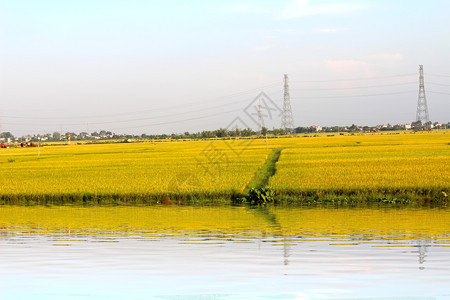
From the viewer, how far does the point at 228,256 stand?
13828mm

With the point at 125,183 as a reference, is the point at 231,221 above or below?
below

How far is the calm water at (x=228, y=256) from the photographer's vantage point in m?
9.91

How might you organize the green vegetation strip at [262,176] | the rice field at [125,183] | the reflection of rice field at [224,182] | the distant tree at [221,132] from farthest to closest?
the distant tree at [221,132] → the green vegetation strip at [262,176] → the rice field at [125,183] → the reflection of rice field at [224,182]

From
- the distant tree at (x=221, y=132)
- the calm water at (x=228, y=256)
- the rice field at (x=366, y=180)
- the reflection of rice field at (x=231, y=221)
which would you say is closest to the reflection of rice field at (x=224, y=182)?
the rice field at (x=366, y=180)

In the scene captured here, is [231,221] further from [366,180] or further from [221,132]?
[221,132]

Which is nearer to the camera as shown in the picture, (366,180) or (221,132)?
(366,180)

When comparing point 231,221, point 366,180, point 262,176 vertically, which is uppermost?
point 366,180

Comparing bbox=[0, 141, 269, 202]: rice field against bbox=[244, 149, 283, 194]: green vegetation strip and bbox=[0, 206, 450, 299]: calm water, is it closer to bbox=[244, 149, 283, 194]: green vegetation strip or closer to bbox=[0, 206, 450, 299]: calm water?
bbox=[244, 149, 283, 194]: green vegetation strip

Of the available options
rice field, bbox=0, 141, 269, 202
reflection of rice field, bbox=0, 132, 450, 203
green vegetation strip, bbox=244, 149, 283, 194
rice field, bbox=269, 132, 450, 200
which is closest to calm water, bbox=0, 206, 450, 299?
rice field, bbox=269, 132, 450, 200

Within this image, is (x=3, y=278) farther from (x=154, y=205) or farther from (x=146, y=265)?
(x=154, y=205)

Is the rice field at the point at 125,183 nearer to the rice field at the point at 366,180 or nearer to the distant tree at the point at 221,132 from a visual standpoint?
the rice field at the point at 366,180

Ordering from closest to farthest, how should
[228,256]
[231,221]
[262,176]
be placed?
[228,256] → [231,221] → [262,176]

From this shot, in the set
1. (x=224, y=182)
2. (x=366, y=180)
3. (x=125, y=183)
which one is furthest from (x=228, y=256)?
(x=125, y=183)

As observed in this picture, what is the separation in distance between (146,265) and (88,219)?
470 inches
